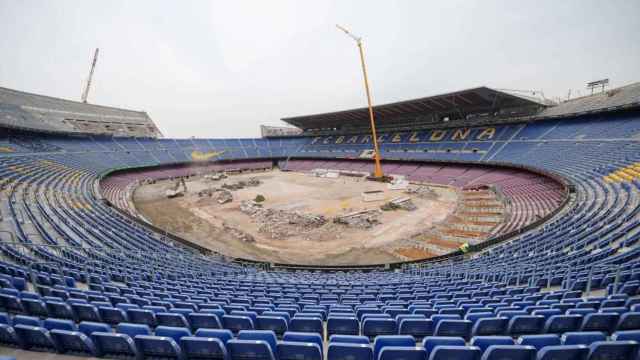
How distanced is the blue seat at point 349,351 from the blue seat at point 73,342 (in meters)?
3.51

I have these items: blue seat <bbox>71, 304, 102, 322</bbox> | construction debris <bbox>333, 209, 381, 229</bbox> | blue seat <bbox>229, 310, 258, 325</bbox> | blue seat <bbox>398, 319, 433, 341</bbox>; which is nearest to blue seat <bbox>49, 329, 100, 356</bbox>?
blue seat <bbox>71, 304, 102, 322</bbox>

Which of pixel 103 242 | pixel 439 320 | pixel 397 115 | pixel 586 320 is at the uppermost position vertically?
pixel 397 115

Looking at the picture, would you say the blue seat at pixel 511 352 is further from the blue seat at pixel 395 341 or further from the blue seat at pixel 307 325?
the blue seat at pixel 307 325

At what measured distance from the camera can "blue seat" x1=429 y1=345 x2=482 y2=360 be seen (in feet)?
10.8

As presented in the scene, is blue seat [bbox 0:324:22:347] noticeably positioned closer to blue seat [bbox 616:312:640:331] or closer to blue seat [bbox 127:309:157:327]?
blue seat [bbox 127:309:157:327]

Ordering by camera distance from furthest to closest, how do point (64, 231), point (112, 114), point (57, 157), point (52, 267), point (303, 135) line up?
point (303, 135), point (112, 114), point (57, 157), point (64, 231), point (52, 267)

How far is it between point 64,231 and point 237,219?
14.0 meters

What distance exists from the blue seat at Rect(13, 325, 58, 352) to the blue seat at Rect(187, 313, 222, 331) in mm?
1913

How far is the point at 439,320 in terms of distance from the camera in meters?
5.11

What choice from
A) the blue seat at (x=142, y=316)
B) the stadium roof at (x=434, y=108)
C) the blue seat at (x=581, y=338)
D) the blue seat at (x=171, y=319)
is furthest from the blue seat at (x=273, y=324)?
the stadium roof at (x=434, y=108)

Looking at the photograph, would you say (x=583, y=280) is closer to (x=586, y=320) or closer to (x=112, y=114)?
(x=586, y=320)

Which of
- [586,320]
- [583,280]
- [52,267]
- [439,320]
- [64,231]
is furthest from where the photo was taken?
[64,231]

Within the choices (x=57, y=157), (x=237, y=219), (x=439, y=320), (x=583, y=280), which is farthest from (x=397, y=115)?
(x=57, y=157)

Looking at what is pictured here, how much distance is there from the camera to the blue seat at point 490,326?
4809 mm
